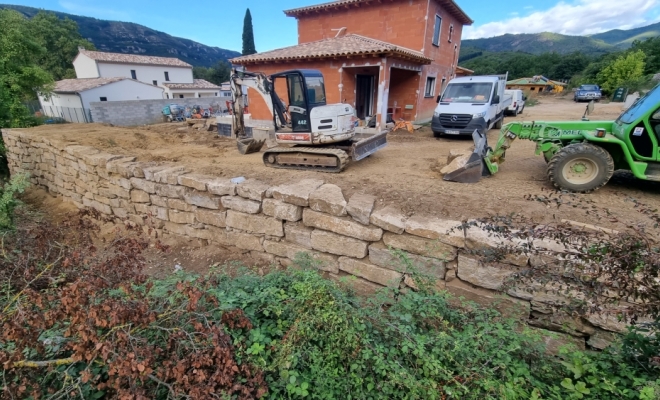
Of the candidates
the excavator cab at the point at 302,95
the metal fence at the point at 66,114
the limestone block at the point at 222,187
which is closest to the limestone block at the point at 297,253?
the limestone block at the point at 222,187

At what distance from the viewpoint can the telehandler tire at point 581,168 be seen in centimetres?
432

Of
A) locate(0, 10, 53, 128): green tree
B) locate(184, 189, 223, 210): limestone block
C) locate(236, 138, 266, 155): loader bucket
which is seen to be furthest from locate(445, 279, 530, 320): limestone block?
locate(0, 10, 53, 128): green tree

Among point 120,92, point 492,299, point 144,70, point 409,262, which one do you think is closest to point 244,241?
point 409,262

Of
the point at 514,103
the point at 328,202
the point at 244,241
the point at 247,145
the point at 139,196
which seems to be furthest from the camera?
the point at 514,103

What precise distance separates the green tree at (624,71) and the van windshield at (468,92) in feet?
91.6

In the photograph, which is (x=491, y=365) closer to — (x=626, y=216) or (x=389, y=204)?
(x=389, y=204)

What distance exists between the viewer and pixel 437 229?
3219 mm

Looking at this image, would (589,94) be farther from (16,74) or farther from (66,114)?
(66,114)

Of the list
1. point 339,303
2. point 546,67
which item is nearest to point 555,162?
point 339,303

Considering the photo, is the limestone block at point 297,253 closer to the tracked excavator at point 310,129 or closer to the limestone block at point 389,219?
the limestone block at point 389,219

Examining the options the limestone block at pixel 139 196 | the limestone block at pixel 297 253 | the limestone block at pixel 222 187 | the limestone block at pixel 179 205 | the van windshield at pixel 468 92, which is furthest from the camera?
the van windshield at pixel 468 92

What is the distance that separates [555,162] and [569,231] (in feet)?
10.0

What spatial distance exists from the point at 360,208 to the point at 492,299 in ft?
5.59

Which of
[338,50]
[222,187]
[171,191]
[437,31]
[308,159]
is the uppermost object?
[437,31]
